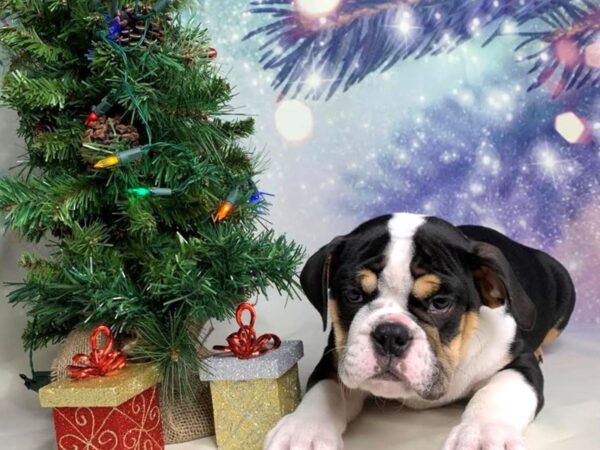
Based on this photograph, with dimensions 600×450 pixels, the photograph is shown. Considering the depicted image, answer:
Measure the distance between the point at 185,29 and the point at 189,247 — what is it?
77 centimetres

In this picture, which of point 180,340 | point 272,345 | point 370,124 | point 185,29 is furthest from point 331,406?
point 370,124

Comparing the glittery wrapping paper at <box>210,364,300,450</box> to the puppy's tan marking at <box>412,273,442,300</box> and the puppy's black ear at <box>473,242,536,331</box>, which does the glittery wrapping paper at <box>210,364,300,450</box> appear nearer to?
the puppy's tan marking at <box>412,273,442,300</box>

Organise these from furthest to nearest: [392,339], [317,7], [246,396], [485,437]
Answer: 1. [317,7]
2. [246,396]
3. [392,339]
4. [485,437]

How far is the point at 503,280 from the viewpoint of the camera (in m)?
2.50

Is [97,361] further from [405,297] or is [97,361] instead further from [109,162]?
[405,297]

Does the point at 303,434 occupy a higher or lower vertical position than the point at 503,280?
lower

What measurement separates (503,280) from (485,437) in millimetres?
502

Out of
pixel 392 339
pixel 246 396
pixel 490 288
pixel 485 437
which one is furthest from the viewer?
pixel 490 288

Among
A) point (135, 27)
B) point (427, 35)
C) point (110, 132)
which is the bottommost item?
point (110, 132)

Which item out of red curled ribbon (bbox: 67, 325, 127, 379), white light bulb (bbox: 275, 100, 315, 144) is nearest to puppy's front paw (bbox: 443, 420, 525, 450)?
red curled ribbon (bbox: 67, 325, 127, 379)

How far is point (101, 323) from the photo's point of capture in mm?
2615

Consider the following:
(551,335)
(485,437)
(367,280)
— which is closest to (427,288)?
(367,280)

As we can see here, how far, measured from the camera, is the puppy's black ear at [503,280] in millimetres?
2486

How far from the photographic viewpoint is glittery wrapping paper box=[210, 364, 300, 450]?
2.54m
